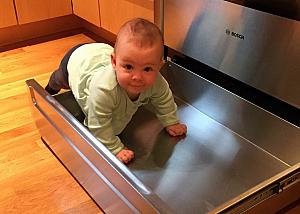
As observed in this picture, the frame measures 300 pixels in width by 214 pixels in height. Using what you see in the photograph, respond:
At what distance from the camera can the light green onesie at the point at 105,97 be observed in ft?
3.27

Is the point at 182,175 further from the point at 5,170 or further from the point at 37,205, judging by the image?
the point at 5,170

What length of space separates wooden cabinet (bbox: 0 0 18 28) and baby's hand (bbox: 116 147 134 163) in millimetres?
1059

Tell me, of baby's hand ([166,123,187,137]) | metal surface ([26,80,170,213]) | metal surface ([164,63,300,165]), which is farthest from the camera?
baby's hand ([166,123,187,137])

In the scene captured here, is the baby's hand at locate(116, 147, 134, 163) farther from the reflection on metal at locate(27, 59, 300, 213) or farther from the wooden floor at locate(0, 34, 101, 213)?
the wooden floor at locate(0, 34, 101, 213)

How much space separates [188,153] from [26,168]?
44 centimetres

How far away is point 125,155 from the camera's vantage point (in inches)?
40.4

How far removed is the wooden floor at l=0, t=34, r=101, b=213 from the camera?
3.44 ft

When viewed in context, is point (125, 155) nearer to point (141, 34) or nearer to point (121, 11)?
point (141, 34)

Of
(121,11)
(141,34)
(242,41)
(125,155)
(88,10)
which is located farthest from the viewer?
(88,10)

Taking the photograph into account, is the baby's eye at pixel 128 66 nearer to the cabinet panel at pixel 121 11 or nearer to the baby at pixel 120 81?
the baby at pixel 120 81

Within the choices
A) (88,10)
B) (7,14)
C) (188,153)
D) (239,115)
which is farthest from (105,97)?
(7,14)

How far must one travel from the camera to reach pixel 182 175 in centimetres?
101

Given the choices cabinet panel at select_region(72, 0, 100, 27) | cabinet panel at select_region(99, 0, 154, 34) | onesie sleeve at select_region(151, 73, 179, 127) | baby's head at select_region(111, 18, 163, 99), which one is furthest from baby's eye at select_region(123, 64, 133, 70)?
cabinet panel at select_region(72, 0, 100, 27)

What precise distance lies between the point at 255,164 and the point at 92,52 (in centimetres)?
49
